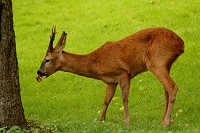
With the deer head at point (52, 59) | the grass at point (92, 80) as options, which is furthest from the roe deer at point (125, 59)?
the grass at point (92, 80)

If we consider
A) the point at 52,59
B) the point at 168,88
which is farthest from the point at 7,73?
the point at 168,88

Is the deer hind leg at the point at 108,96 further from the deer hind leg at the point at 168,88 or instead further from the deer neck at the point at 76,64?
the deer hind leg at the point at 168,88

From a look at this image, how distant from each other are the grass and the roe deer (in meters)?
0.86

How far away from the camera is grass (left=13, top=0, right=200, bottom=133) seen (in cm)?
1021

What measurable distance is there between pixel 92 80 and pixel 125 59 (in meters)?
3.54

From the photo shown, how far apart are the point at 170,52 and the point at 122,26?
7.24 meters

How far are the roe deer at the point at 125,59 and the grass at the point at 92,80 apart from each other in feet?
2.82

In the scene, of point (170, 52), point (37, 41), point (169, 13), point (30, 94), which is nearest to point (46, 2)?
point (37, 41)

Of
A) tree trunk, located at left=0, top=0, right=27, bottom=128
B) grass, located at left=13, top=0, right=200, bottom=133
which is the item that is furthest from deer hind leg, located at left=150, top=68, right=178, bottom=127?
tree trunk, located at left=0, top=0, right=27, bottom=128

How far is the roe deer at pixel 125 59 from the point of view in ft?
31.6

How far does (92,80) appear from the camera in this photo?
13.3 meters

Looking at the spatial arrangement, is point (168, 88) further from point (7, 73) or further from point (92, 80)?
point (92, 80)

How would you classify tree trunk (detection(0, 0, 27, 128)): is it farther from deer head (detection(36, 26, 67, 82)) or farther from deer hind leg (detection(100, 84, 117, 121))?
deer hind leg (detection(100, 84, 117, 121))

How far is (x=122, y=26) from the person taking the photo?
55.0 ft
